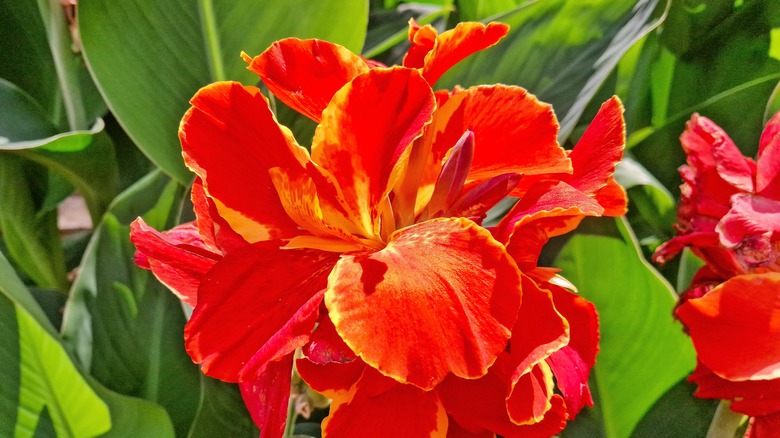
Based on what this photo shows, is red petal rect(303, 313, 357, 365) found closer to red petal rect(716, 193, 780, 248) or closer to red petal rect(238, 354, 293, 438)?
red petal rect(238, 354, 293, 438)

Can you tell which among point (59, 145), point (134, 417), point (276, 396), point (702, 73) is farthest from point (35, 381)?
point (702, 73)

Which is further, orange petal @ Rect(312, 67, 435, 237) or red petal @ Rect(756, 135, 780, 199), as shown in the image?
red petal @ Rect(756, 135, 780, 199)

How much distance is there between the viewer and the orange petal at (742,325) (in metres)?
0.40

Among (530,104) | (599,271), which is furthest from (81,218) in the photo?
(530,104)

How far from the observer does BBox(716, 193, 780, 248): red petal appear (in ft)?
1.34

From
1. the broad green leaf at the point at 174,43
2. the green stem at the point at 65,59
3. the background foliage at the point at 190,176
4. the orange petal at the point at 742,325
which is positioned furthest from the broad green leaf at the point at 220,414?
the orange petal at the point at 742,325

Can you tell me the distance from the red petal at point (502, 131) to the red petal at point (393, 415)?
0.13m

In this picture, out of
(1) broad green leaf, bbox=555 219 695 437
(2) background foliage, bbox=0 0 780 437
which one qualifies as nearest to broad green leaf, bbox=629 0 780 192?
(2) background foliage, bbox=0 0 780 437

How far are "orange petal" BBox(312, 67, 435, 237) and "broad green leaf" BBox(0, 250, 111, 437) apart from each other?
0.34 meters

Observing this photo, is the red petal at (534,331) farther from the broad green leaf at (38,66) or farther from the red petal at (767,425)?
the broad green leaf at (38,66)

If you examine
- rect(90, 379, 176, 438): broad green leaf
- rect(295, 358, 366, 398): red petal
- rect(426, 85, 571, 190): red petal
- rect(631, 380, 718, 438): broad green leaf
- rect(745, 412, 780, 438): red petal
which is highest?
rect(426, 85, 571, 190): red petal

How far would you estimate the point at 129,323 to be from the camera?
66cm

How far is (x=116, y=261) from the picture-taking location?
67cm

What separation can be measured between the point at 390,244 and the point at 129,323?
401mm
